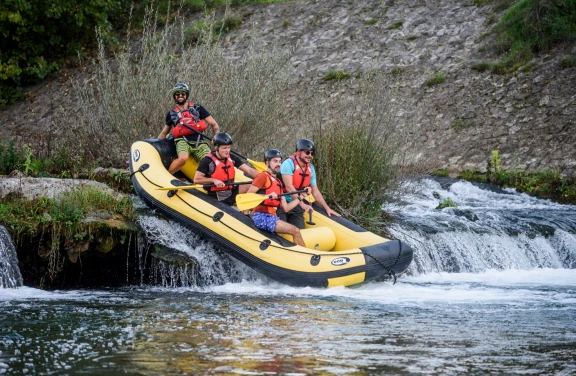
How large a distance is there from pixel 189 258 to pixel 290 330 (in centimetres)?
335

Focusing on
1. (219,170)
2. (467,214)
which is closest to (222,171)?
(219,170)

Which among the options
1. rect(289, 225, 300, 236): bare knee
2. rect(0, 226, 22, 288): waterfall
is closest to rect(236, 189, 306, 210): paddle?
rect(289, 225, 300, 236): bare knee

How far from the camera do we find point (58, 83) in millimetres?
22734

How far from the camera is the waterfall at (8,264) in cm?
940

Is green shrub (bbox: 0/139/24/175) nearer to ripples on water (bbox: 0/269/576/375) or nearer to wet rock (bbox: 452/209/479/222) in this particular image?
ripples on water (bbox: 0/269/576/375)

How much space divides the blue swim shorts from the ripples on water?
0.65m

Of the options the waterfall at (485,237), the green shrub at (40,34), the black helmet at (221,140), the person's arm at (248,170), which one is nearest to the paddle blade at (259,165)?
the person's arm at (248,170)

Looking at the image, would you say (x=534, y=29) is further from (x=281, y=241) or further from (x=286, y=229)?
(x=281, y=241)

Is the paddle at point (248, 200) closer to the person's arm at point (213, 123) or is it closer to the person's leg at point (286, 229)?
the person's leg at point (286, 229)

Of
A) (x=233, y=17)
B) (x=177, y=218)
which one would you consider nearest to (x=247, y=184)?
(x=177, y=218)

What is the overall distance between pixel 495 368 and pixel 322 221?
4889 millimetres

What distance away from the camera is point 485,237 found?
12.2 meters

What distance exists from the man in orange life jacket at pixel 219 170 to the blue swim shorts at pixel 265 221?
2.00ft

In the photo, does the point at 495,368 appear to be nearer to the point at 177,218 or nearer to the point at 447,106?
the point at 177,218
